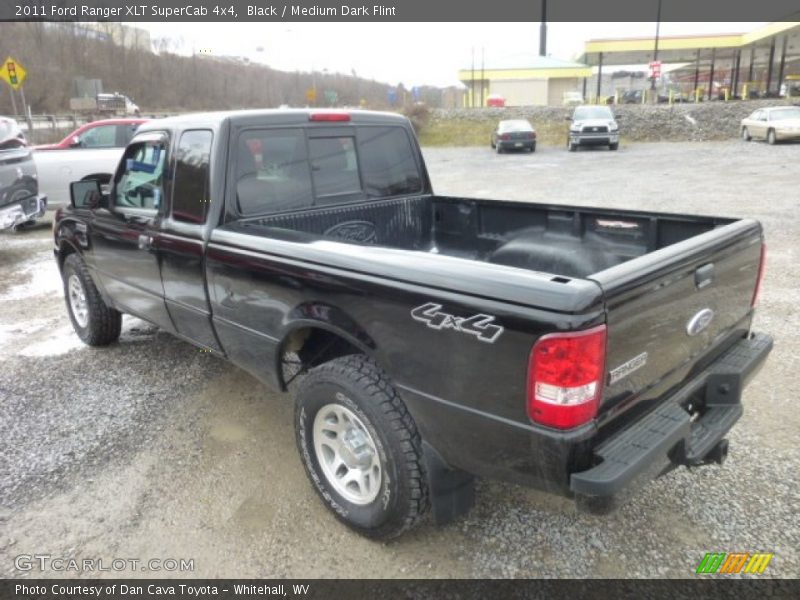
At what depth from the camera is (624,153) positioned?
23.0 m

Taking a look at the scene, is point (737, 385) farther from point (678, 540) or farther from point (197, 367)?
point (197, 367)

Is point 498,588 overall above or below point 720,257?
below

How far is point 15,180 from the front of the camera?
8.75 m

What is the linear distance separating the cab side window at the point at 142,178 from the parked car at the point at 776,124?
24.0 m

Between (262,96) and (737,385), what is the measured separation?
8534 centimetres

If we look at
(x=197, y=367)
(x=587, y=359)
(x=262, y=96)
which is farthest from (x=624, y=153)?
(x=262, y=96)

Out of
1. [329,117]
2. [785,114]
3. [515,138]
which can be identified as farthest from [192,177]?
[785,114]

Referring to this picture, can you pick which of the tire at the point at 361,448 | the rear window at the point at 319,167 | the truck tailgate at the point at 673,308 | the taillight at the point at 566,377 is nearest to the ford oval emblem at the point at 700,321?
the truck tailgate at the point at 673,308

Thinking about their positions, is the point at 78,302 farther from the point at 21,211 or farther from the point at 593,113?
the point at 593,113

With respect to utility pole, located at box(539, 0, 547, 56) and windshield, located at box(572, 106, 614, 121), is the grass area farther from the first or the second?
utility pole, located at box(539, 0, 547, 56)

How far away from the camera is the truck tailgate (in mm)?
2066

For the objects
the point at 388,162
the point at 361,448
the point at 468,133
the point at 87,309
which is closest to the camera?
the point at 361,448

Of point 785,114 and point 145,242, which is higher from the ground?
point 785,114

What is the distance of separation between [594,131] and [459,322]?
79.6ft
